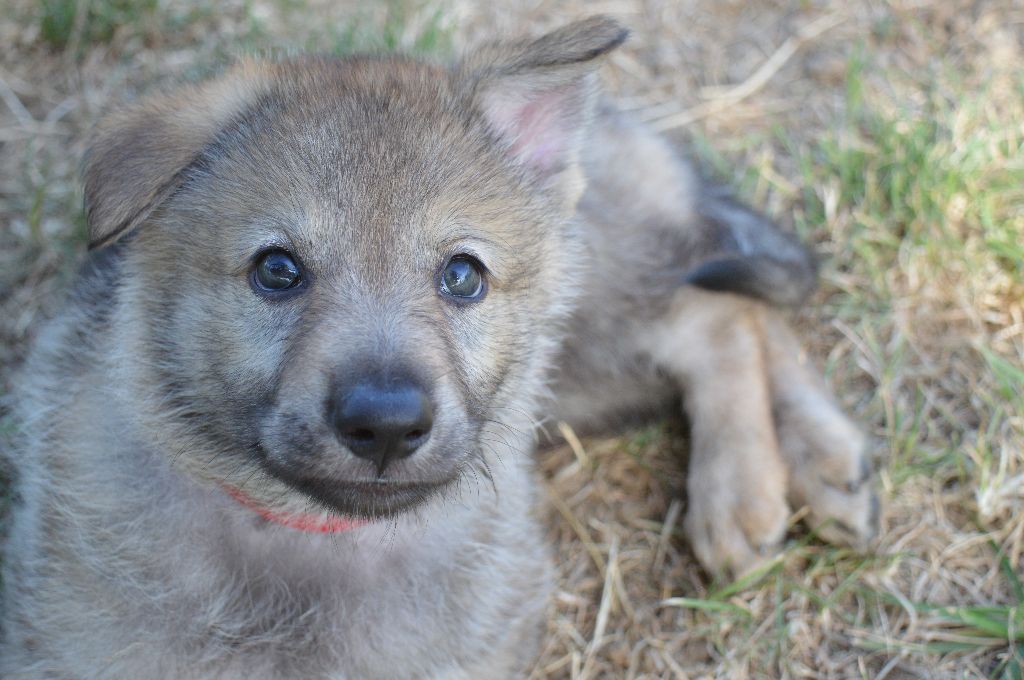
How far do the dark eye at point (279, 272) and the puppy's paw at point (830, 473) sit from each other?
1804 millimetres

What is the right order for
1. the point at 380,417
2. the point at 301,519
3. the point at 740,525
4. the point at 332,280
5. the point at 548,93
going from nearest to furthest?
the point at 380,417, the point at 332,280, the point at 301,519, the point at 548,93, the point at 740,525

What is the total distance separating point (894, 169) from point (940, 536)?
134 centimetres

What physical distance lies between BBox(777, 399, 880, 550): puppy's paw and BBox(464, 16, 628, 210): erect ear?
1.15 m

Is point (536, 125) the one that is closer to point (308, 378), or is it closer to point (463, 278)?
point (463, 278)

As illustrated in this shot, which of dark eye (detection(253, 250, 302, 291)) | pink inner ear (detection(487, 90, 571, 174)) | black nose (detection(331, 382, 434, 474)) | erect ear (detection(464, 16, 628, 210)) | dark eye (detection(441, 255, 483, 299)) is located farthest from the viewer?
pink inner ear (detection(487, 90, 571, 174))

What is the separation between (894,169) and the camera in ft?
12.6

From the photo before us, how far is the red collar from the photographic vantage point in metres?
2.36

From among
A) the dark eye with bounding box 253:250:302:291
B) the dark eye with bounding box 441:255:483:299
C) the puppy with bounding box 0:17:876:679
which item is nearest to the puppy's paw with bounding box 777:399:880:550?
the puppy with bounding box 0:17:876:679

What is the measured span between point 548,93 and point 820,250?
63.3 inches

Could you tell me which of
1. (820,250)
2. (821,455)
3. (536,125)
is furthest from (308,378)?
(820,250)

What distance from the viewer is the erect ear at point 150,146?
2195mm

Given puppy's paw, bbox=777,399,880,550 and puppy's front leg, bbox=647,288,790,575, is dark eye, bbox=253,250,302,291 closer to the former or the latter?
puppy's front leg, bbox=647,288,790,575

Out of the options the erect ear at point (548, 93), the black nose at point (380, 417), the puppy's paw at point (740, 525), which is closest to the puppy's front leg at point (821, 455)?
the puppy's paw at point (740, 525)

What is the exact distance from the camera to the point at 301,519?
93.6 inches
